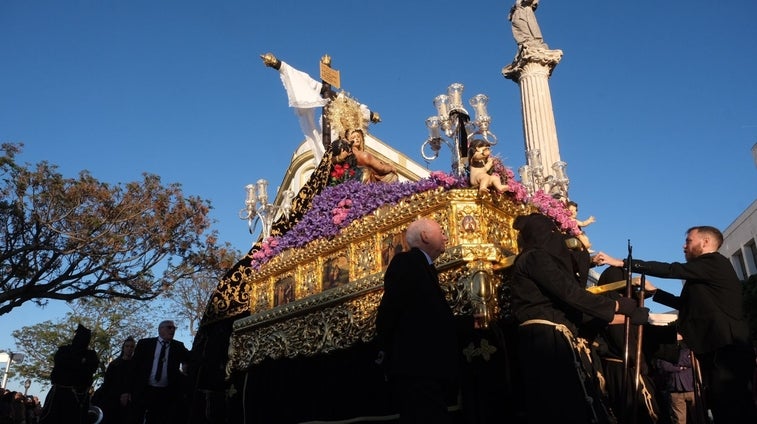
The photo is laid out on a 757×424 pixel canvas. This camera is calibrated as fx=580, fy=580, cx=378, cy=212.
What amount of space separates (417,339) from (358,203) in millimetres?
3244

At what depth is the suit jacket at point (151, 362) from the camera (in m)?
8.13

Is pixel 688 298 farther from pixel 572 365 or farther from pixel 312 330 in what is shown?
pixel 312 330

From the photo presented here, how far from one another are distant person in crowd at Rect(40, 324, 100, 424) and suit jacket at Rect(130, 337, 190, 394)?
75 cm

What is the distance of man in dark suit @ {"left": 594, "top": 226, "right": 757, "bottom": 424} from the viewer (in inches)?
165

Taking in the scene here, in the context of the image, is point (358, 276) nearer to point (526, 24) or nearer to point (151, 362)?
point (151, 362)

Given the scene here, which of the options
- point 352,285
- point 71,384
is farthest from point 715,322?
point 71,384

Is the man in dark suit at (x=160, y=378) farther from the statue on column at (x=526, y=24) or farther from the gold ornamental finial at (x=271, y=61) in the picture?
the statue on column at (x=526, y=24)

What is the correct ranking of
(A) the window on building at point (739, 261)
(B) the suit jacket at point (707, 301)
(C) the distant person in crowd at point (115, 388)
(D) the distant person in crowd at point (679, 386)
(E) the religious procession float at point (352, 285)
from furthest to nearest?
(A) the window on building at point (739, 261), (C) the distant person in crowd at point (115, 388), (D) the distant person in crowd at point (679, 386), (E) the religious procession float at point (352, 285), (B) the suit jacket at point (707, 301)

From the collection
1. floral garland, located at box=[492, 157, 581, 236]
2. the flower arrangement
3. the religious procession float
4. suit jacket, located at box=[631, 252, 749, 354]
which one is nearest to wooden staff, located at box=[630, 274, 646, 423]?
suit jacket, located at box=[631, 252, 749, 354]

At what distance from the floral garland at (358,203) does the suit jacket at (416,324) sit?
1.94m

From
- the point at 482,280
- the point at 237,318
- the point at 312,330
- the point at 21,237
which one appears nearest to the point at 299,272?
the point at 312,330

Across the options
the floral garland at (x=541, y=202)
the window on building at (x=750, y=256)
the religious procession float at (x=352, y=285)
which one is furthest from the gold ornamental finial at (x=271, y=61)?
the window on building at (x=750, y=256)

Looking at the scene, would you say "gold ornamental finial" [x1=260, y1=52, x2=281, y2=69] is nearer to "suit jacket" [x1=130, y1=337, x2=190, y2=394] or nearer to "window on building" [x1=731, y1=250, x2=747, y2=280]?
"suit jacket" [x1=130, y1=337, x2=190, y2=394]

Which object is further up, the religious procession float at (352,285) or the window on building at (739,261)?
the window on building at (739,261)
